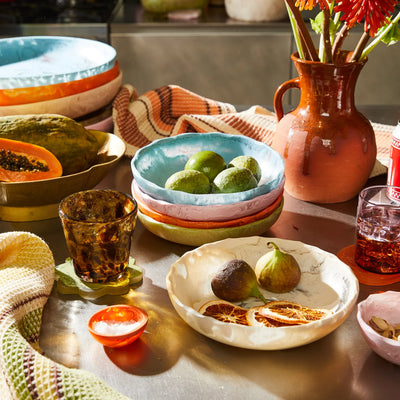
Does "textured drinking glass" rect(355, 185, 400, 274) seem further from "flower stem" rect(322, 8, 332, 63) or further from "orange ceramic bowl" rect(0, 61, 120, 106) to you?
"orange ceramic bowl" rect(0, 61, 120, 106)

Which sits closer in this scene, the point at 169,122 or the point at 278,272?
the point at 278,272

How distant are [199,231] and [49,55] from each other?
0.78 meters

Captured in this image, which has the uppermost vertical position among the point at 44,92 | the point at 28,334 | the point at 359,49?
the point at 359,49

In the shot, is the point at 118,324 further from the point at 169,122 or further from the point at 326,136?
the point at 169,122

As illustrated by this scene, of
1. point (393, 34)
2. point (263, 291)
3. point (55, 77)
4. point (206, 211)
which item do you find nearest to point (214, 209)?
point (206, 211)

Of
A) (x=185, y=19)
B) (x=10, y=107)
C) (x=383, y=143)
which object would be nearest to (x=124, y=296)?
(x=10, y=107)

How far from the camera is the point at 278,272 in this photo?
75cm

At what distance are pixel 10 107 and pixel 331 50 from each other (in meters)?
0.58

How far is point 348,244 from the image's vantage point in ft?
2.96

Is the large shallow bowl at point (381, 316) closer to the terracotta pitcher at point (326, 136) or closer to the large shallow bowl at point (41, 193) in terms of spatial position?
the terracotta pitcher at point (326, 136)

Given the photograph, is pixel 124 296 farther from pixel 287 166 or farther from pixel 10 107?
pixel 10 107

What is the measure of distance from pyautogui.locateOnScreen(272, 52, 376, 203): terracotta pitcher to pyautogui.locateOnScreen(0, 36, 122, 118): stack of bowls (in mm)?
400

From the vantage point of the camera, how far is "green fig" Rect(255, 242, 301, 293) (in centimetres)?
75

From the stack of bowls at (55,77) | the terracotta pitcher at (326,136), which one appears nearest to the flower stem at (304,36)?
the terracotta pitcher at (326,136)
